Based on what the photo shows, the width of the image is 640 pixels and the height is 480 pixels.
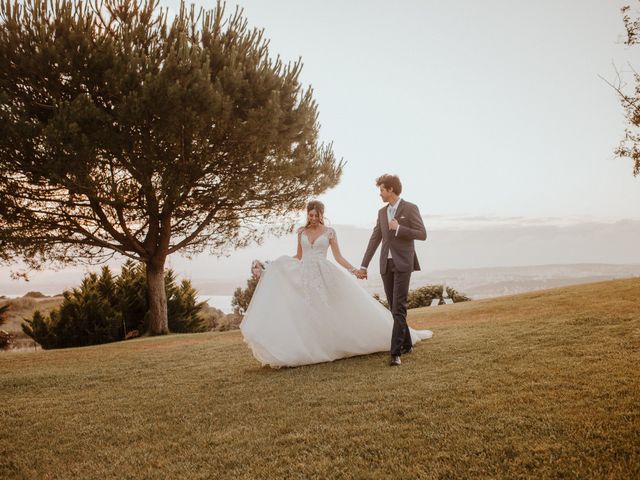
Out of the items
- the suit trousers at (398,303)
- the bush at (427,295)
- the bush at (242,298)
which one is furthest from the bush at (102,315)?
the suit trousers at (398,303)

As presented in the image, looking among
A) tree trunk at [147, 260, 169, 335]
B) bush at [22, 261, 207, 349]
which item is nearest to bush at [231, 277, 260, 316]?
bush at [22, 261, 207, 349]

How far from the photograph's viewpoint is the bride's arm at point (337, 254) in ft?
23.9

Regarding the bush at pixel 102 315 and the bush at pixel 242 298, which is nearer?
the bush at pixel 102 315

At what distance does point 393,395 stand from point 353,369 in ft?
4.77

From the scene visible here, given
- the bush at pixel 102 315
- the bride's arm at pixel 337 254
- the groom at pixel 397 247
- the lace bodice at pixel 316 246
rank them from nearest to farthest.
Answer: the groom at pixel 397 247 → the lace bodice at pixel 316 246 → the bride's arm at pixel 337 254 → the bush at pixel 102 315

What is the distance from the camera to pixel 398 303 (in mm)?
6414

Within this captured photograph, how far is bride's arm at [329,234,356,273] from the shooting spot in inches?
286

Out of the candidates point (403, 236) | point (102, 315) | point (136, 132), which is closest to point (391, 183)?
point (403, 236)

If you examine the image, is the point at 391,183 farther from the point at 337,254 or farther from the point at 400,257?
the point at 337,254

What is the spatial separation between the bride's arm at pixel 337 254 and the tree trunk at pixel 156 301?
1084 centimetres

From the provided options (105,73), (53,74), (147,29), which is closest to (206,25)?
(147,29)

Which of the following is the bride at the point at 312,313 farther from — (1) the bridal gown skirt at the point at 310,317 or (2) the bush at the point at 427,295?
(2) the bush at the point at 427,295

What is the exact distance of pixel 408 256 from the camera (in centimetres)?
649

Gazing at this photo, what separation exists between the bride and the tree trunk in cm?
1071
